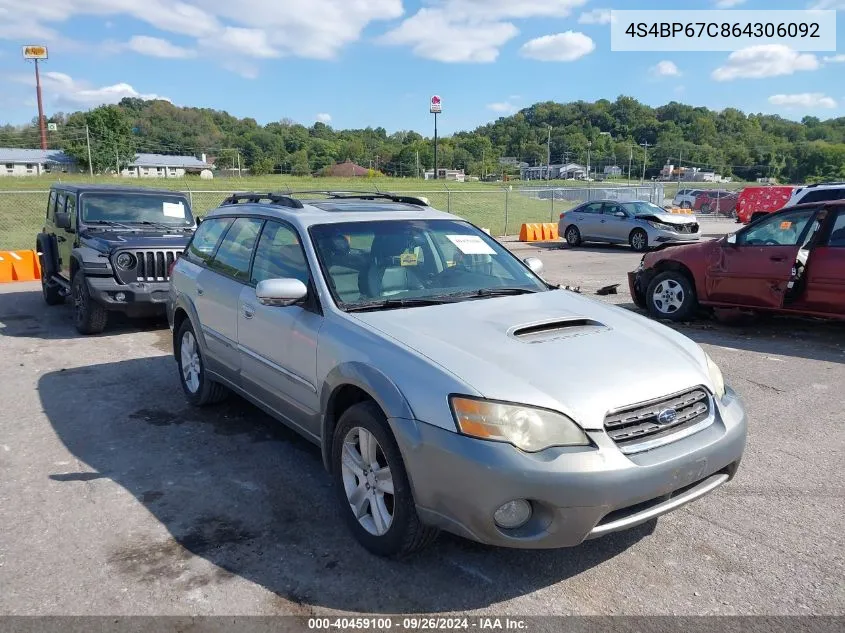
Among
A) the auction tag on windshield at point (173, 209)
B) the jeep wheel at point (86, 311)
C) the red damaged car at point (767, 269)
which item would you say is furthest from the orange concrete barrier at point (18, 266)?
the red damaged car at point (767, 269)

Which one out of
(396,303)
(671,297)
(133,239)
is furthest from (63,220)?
(671,297)

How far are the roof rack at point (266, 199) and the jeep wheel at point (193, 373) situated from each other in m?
1.13

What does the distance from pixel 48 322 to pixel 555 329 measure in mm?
8303

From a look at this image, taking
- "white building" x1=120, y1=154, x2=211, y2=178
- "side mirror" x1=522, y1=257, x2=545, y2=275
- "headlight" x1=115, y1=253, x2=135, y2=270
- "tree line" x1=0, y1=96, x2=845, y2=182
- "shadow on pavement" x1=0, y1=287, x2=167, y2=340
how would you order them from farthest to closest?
"white building" x1=120, y1=154, x2=211, y2=178, "tree line" x1=0, y1=96, x2=845, y2=182, "shadow on pavement" x1=0, y1=287, x2=167, y2=340, "headlight" x1=115, y1=253, x2=135, y2=270, "side mirror" x1=522, y1=257, x2=545, y2=275

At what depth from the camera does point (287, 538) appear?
3418mm

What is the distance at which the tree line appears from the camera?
87.2 m

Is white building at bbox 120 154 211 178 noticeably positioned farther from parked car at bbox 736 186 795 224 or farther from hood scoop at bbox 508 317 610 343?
hood scoop at bbox 508 317 610 343

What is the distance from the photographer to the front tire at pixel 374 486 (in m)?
2.96

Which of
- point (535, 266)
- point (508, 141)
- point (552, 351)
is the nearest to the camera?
point (552, 351)

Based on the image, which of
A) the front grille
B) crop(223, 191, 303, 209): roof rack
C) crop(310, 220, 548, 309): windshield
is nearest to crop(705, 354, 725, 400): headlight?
the front grille

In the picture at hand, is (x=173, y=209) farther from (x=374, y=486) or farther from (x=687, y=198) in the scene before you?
(x=687, y=198)

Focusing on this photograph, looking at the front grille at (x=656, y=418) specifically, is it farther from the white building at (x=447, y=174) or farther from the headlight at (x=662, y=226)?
the white building at (x=447, y=174)

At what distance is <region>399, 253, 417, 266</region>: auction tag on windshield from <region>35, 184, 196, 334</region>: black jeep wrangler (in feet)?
16.9

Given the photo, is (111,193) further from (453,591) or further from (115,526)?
(453,591)
